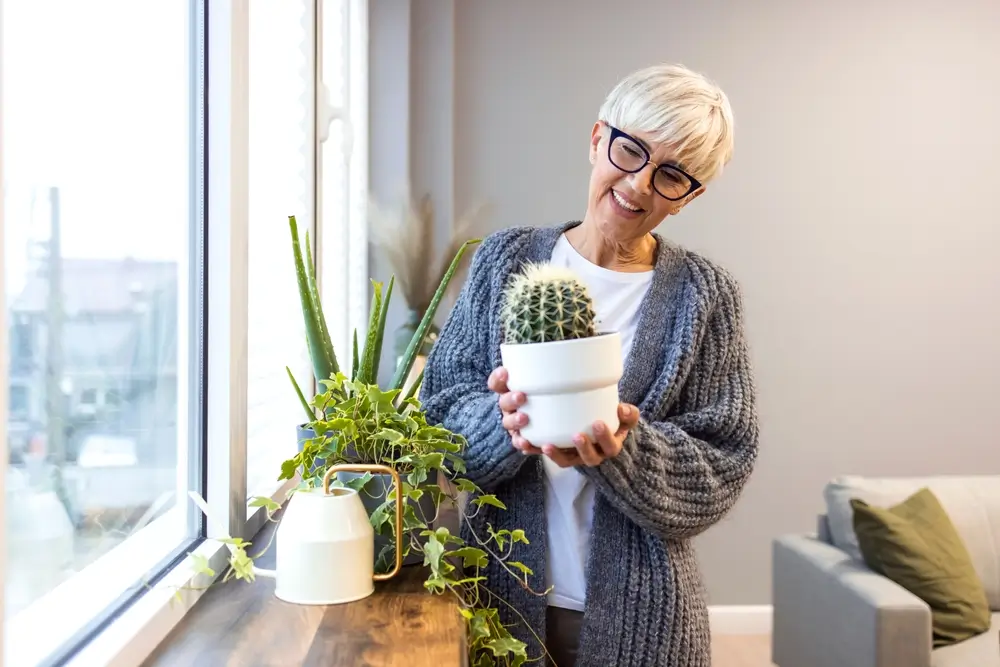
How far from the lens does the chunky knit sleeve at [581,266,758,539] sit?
109 cm

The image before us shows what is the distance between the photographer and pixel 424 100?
3.01m

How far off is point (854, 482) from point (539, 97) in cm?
170

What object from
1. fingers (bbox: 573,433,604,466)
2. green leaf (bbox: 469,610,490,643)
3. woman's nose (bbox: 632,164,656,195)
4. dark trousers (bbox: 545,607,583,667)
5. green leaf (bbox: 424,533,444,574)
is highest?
woman's nose (bbox: 632,164,656,195)

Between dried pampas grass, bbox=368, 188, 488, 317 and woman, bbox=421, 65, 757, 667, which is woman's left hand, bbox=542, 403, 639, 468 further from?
dried pampas grass, bbox=368, 188, 488, 317

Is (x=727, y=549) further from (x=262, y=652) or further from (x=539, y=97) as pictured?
(x=262, y=652)

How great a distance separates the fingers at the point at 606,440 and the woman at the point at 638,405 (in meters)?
0.15

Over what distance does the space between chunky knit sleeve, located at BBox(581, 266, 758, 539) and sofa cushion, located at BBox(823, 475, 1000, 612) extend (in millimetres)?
1527

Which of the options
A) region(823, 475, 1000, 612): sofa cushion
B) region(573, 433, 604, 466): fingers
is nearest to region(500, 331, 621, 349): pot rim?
region(573, 433, 604, 466): fingers

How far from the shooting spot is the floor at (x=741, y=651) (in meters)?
3.04

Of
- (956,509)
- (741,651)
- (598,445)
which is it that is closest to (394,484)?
(598,445)

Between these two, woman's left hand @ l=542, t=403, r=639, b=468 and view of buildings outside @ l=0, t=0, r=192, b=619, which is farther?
woman's left hand @ l=542, t=403, r=639, b=468

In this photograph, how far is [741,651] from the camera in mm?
3139

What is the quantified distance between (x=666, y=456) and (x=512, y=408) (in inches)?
11.4

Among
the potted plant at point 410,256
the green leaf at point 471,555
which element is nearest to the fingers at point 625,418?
the green leaf at point 471,555
